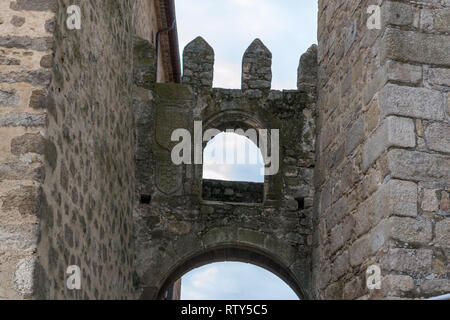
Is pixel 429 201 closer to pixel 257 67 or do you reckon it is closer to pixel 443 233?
pixel 443 233

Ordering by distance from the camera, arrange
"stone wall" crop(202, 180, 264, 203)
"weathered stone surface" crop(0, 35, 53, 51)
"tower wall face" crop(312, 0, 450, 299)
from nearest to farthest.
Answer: "weathered stone surface" crop(0, 35, 53, 51), "tower wall face" crop(312, 0, 450, 299), "stone wall" crop(202, 180, 264, 203)

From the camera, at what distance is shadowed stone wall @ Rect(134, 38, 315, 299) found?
716 centimetres

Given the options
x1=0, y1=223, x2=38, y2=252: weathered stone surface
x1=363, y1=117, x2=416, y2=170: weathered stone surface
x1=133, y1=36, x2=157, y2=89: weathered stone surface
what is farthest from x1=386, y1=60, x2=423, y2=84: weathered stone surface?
x1=133, y1=36, x2=157, y2=89: weathered stone surface

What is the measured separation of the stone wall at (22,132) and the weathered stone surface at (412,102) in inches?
93.1

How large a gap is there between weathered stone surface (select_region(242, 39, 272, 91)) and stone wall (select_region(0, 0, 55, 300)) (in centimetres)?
348

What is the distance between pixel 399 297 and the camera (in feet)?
15.2

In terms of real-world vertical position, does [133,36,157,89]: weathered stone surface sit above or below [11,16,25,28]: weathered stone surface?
above

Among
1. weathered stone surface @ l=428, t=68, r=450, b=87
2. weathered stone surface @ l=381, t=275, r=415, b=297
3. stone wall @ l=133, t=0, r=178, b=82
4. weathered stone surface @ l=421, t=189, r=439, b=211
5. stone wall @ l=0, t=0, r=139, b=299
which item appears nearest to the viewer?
stone wall @ l=0, t=0, r=139, b=299

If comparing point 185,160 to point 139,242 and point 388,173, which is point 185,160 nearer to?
point 139,242

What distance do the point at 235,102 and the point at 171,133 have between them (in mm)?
790

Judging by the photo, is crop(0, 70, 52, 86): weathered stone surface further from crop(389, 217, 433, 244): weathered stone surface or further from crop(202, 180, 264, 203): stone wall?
crop(202, 180, 264, 203): stone wall

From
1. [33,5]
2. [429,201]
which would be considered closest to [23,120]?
[33,5]

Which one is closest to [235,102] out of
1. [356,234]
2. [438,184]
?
[356,234]

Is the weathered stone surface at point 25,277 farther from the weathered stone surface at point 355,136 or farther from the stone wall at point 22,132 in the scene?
the weathered stone surface at point 355,136
